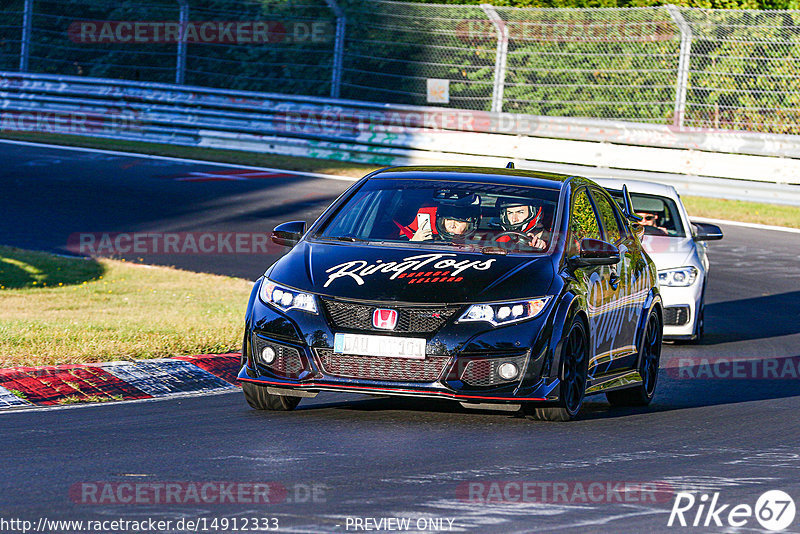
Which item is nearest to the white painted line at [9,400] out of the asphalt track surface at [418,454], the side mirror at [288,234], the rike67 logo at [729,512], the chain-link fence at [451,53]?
the asphalt track surface at [418,454]

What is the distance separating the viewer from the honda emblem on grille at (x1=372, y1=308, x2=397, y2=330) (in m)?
8.02

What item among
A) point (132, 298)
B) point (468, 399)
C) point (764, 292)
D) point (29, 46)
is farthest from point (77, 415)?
point (29, 46)

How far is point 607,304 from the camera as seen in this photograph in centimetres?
929

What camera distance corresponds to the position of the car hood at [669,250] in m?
13.9

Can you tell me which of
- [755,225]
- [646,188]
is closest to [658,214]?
[646,188]

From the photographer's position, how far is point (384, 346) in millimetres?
8008

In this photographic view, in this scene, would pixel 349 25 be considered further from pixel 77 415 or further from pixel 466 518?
pixel 466 518

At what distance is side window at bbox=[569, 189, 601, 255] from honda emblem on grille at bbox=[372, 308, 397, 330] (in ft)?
4.89

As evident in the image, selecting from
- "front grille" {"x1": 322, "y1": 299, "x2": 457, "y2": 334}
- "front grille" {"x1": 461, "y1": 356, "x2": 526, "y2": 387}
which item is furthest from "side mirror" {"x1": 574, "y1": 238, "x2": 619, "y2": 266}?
"front grille" {"x1": 322, "y1": 299, "x2": 457, "y2": 334}

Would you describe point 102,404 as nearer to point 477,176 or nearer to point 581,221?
point 477,176

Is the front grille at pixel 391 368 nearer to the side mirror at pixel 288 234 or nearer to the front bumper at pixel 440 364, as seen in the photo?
the front bumper at pixel 440 364

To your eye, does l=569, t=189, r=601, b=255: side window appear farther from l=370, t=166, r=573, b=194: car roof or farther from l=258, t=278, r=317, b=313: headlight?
l=258, t=278, r=317, b=313: headlight

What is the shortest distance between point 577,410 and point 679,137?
1636 centimetres

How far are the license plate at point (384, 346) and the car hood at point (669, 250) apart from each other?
6.35m
